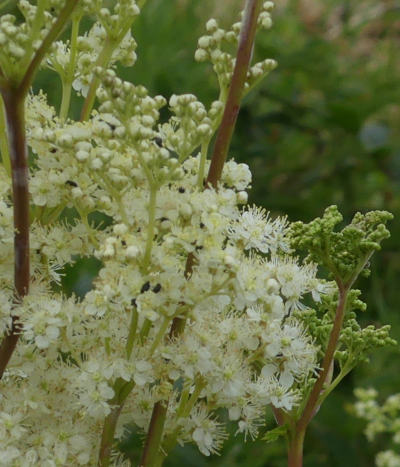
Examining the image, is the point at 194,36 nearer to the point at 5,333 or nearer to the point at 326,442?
the point at 326,442

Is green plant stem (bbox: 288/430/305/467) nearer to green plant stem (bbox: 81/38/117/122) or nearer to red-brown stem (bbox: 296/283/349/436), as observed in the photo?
red-brown stem (bbox: 296/283/349/436)

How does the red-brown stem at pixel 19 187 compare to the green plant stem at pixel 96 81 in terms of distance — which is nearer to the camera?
the red-brown stem at pixel 19 187

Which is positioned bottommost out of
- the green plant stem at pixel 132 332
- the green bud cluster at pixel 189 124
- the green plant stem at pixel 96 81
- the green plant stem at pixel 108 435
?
the green plant stem at pixel 108 435

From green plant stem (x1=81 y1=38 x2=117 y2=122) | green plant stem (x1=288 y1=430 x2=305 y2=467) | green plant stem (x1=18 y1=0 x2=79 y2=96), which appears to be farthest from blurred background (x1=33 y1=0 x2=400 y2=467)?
green plant stem (x1=18 y1=0 x2=79 y2=96)

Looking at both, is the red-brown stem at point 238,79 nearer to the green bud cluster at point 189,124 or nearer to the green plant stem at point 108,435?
the green bud cluster at point 189,124

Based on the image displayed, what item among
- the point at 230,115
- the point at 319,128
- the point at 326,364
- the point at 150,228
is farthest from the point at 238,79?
the point at 319,128

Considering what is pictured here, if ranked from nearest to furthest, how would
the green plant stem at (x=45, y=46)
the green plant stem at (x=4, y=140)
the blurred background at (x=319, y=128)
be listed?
1. the green plant stem at (x=45, y=46)
2. the green plant stem at (x=4, y=140)
3. the blurred background at (x=319, y=128)

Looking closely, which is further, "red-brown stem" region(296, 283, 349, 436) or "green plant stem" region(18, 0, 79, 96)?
"red-brown stem" region(296, 283, 349, 436)

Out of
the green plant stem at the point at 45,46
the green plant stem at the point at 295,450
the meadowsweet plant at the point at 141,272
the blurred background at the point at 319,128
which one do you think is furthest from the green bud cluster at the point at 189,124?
the blurred background at the point at 319,128
